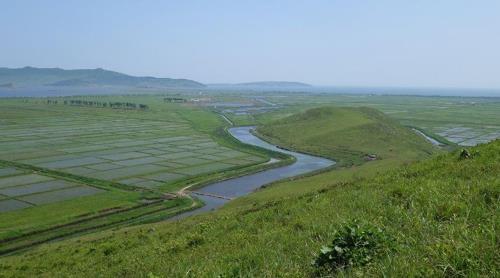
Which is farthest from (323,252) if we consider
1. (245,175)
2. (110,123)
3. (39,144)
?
(110,123)

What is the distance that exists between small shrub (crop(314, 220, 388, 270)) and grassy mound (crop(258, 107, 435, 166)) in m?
82.9

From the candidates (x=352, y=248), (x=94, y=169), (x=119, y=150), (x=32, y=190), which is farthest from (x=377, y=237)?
(x=119, y=150)

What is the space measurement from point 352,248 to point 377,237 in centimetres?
68

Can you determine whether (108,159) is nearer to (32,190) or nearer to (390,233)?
(32,190)

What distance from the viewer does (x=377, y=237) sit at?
9.26 m

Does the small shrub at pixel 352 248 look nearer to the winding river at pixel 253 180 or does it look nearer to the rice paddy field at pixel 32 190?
the winding river at pixel 253 180

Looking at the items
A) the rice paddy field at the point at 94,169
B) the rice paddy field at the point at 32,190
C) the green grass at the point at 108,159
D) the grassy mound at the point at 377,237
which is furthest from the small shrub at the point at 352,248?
the rice paddy field at the point at 32,190

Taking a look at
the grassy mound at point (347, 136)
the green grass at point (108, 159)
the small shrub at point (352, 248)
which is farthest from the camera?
the grassy mound at point (347, 136)

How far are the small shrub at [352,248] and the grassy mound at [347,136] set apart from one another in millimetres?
82922

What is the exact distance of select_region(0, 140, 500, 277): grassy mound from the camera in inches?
298

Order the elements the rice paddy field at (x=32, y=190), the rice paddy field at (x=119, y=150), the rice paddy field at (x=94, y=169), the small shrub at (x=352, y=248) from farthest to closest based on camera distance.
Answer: the rice paddy field at (x=119, y=150) < the rice paddy field at (x=32, y=190) < the rice paddy field at (x=94, y=169) < the small shrub at (x=352, y=248)

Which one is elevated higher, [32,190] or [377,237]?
[377,237]

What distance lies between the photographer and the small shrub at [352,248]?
28.6 feet

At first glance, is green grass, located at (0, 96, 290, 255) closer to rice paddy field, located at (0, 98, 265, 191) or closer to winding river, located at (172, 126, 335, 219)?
rice paddy field, located at (0, 98, 265, 191)
